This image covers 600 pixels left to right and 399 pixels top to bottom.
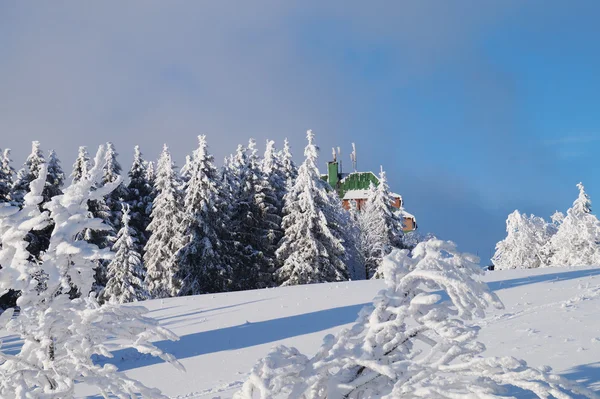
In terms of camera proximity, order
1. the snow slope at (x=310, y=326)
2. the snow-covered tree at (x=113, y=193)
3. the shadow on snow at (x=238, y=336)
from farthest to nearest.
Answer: the snow-covered tree at (x=113, y=193) → the shadow on snow at (x=238, y=336) → the snow slope at (x=310, y=326)

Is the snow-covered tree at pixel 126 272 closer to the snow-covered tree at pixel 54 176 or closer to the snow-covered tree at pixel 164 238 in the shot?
the snow-covered tree at pixel 164 238

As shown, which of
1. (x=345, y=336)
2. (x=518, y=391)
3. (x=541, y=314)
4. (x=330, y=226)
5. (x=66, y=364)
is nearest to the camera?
(x=345, y=336)

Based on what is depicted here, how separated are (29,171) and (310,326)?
24.0 meters

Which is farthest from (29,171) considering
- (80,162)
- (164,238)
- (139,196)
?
(164,238)

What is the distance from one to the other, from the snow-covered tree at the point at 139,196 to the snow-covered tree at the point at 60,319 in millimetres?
31213

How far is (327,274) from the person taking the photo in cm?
2659

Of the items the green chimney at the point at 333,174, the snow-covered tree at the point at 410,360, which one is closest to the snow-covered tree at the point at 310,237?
the snow-covered tree at the point at 410,360

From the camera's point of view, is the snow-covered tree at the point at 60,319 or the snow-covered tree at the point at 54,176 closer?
the snow-covered tree at the point at 60,319

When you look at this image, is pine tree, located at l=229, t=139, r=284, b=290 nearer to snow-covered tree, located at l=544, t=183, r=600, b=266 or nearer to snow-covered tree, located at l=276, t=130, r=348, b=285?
snow-covered tree, located at l=276, t=130, r=348, b=285

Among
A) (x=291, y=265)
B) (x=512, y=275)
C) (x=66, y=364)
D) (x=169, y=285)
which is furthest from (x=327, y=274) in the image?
(x=66, y=364)

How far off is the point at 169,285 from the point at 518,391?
2355cm

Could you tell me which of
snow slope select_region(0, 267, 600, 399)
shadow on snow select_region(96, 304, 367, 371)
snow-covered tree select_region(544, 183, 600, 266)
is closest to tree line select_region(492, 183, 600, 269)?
snow-covered tree select_region(544, 183, 600, 266)

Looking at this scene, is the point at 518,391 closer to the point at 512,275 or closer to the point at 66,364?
the point at 66,364

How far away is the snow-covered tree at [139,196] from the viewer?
33812 millimetres
